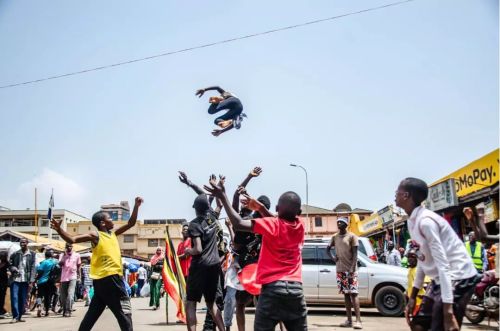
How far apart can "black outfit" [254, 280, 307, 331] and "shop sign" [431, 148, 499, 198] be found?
10.4 m

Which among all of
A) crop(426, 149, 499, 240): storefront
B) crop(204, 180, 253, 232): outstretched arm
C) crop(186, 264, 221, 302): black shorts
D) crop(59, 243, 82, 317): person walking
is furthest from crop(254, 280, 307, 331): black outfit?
Result: crop(59, 243, 82, 317): person walking

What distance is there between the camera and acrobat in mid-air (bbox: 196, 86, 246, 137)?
820 centimetres

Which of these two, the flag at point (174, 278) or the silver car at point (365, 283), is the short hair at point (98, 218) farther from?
the silver car at point (365, 283)

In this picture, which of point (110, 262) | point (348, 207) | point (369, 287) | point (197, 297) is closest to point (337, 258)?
point (369, 287)

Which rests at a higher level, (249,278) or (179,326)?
→ (249,278)

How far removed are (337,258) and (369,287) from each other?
2821 mm

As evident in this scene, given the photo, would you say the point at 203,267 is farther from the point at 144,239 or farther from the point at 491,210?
the point at 144,239

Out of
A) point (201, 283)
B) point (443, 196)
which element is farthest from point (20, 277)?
point (443, 196)

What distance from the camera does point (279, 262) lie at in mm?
4184

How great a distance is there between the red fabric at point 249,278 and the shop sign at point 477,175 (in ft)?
30.0

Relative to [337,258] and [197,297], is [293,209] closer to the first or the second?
[197,297]

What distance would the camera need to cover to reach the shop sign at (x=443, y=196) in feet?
50.0

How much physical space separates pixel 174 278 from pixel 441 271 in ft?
21.0

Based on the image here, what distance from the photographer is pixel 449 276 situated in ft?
12.1
